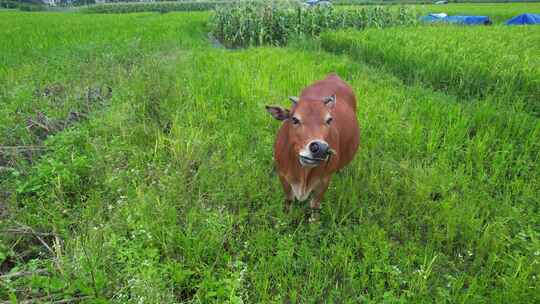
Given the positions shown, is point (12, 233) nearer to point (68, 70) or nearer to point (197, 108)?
point (197, 108)

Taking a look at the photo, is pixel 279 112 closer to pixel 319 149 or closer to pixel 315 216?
pixel 319 149

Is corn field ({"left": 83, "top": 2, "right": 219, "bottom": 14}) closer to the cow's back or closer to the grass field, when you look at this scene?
the grass field

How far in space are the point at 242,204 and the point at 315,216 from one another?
64 centimetres

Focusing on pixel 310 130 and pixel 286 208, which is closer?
pixel 310 130

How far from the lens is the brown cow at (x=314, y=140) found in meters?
2.09

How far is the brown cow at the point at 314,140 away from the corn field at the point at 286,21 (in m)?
7.17

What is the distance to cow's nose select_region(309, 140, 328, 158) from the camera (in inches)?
76.0

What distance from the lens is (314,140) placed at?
6.61 feet

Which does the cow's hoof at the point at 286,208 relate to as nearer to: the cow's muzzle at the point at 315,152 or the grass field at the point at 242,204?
the grass field at the point at 242,204

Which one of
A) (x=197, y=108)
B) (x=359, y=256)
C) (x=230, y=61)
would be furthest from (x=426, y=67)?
(x=359, y=256)

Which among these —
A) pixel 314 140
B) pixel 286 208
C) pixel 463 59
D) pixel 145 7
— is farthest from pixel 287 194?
pixel 145 7

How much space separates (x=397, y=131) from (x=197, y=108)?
8.30 ft

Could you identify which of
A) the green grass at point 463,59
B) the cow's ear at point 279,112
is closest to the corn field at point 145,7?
the green grass at point 463,59

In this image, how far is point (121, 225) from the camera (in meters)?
2.32
